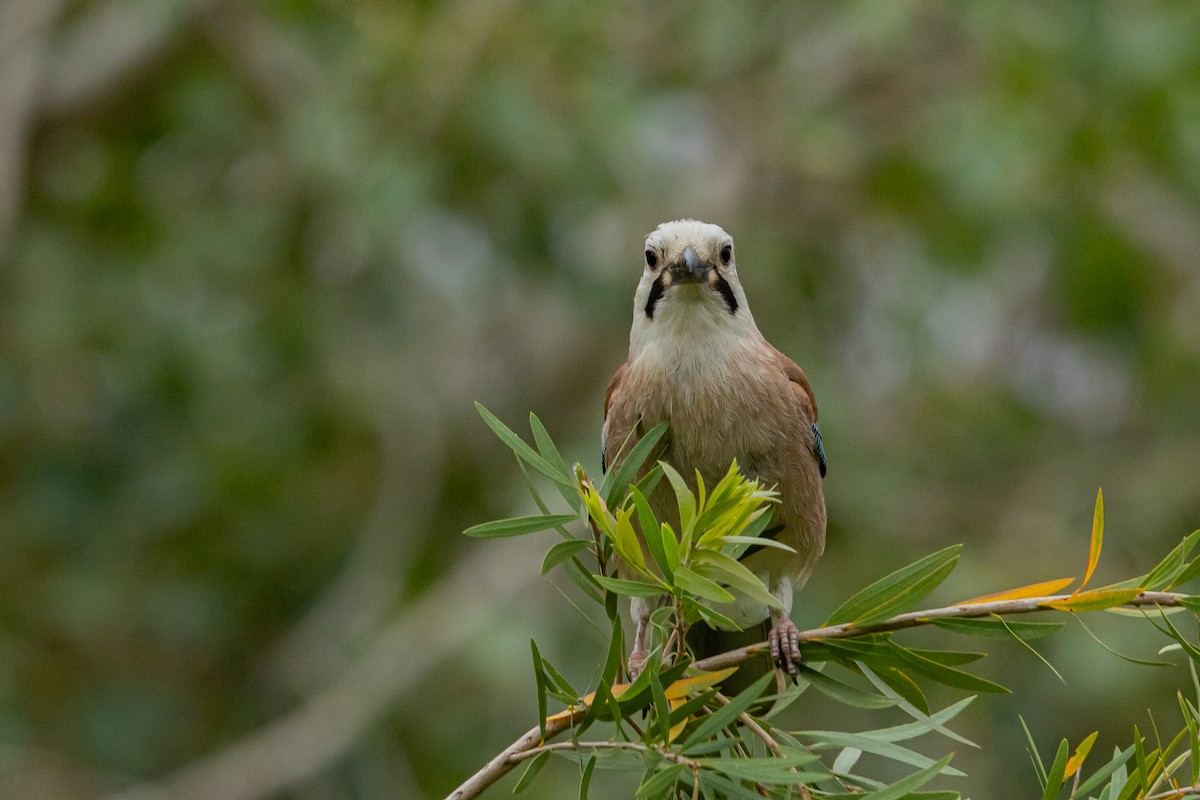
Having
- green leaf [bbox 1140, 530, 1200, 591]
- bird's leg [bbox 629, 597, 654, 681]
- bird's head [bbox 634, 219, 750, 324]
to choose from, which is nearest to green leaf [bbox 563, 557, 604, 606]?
green leaf [bbox 1140, 530, 1200, 591]

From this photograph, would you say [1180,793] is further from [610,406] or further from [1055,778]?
[610,406]

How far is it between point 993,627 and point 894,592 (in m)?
0.15

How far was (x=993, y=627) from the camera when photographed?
200cm

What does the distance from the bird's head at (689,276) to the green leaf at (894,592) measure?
1.67 metres

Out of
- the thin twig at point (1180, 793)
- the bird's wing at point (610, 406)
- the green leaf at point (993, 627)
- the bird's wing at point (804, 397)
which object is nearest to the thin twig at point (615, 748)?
the green leaf at point (993, 627)

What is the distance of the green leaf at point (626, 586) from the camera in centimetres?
194

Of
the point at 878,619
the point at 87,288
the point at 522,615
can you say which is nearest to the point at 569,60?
the point at 522,615

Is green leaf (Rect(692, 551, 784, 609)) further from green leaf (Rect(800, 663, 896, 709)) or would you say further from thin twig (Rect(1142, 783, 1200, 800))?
thin twig (Rect(1142, 783, 1200, 800))

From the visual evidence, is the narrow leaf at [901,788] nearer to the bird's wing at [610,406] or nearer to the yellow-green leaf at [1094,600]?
the yellow-green leaf at [1094,600]

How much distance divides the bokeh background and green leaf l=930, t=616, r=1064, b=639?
335 centimetres

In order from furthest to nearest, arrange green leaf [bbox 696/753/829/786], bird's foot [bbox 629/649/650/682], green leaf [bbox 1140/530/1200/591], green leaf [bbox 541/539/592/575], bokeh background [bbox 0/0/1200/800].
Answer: bokeh background [bbox 0/0/1200/800], bird's foot [bbox 629/649/650/682], green leaf [bbox 541/539/592/575], green leaf [bbox 1140/530/1200/591], green leaf [bbox 696/753/829/786]

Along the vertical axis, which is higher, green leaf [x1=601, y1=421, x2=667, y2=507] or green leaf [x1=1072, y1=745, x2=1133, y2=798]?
green leaf [x1=601, y1=421, x2=667, y2=507]

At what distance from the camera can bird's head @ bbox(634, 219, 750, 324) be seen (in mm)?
3619

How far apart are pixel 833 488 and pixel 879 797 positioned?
480 centimetres
